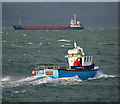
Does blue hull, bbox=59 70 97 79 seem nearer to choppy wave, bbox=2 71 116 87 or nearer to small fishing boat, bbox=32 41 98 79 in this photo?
small fishing boat, bbox=32 41 98 79

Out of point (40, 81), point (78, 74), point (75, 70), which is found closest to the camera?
point (40, 81)

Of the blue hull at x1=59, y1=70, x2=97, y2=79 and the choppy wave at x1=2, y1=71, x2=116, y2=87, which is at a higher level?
the blue hull at x1=59, y1=70, x2=97, y2=79

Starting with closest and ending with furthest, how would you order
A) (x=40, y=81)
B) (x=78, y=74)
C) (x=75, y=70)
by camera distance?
(x=40, y=81) → (x=75, y=70) → (x=78, y=74)

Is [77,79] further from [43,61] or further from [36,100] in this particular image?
[43,61]

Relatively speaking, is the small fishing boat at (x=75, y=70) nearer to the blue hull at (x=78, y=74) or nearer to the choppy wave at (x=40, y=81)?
the blue hull at (x=78, y=74)

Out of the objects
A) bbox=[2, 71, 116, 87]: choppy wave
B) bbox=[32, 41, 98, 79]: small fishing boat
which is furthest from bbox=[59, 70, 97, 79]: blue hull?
bbox=[2, 71, 116, 87]: choppy wave

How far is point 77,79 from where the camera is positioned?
4081cm

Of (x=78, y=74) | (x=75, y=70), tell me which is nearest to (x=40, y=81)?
(x=75, y=70)

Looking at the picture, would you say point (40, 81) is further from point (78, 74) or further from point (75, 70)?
point (78, 74)

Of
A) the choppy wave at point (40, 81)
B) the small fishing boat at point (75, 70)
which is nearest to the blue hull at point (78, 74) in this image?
the small fishing boat at point (75, 70)

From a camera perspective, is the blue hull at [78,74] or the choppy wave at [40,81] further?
the blue hull at [78,74]

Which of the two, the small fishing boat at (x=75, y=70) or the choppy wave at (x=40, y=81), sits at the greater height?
the small fishing boat at (x=75, y=70)

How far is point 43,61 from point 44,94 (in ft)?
88.0

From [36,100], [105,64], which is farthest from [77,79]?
[105,64]
